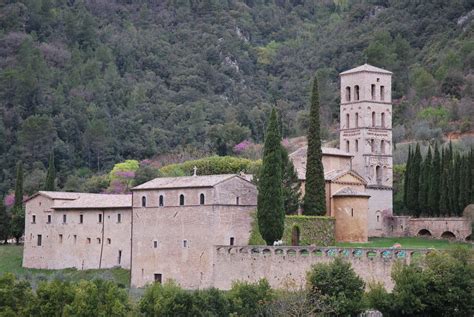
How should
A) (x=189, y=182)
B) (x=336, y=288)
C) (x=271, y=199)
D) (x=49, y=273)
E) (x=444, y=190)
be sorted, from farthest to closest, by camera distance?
(x=444, y=190)
(x=49, y=273)
(x=189, y=182)
(x=271, y=199)
(x=336, y=288)

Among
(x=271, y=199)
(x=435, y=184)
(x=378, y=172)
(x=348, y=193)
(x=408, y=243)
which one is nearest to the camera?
(x=271, y=199)

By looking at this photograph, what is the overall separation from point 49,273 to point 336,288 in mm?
25003

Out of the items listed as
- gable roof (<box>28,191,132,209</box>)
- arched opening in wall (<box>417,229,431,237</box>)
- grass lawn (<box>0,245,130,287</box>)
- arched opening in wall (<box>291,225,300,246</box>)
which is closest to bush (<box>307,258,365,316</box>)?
arched opening in wall (<box>291,225,300,246</box>)

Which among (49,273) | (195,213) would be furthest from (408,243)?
(49,273)

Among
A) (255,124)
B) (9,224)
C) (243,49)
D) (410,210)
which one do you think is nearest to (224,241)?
(410,210)

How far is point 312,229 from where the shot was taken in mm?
74188

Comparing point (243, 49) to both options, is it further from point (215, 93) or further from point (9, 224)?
point (9, 224)

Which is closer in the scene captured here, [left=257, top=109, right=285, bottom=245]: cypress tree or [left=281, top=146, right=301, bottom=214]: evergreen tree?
[left=257, top=109, right=285, bottom=245]: cypress tree

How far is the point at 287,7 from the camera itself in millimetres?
163000

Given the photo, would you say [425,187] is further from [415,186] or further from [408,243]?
[408,243]

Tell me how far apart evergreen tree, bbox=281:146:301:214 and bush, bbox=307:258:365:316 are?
46.5ft

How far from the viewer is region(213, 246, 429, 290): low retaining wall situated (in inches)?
2499

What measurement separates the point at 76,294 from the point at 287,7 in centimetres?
10886

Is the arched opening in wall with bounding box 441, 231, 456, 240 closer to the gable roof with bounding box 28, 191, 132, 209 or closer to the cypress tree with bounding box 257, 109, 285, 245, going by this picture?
the cypress tree with bounding box 257, 109, 285, 245
